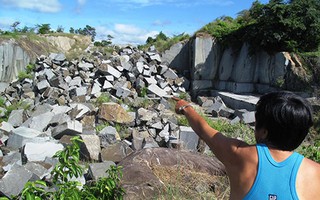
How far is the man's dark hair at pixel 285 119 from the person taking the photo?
5.30 ft

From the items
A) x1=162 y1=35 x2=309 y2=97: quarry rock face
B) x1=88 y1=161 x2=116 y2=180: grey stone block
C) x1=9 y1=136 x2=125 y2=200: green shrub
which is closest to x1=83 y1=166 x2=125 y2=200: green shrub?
x1=9 y1=136 x2=125 y2=200: green shrub

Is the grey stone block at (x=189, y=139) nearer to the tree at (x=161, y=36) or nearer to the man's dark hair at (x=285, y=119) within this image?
the man's dark hair at (x=285, y=119)

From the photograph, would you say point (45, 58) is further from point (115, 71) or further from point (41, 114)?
point (41, 114)

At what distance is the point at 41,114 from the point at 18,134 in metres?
1.47

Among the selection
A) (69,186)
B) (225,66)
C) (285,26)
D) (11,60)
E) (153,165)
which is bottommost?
(153,165)

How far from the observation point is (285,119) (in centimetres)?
161

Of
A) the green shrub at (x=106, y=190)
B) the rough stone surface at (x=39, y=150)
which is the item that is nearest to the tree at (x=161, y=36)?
the rough stone surface at (x=39, y=150)

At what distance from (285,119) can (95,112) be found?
794 centimetres

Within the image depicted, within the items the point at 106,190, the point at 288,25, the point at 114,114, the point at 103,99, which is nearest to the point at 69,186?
the point at 106,190

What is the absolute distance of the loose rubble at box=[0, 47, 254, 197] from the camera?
6.14 meters

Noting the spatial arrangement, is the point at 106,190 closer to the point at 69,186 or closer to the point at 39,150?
the point at 69,186

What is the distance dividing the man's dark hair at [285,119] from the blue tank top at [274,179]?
0.25ft

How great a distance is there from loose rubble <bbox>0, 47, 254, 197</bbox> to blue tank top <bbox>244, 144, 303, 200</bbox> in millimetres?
3718

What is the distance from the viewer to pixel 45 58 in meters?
12.5
